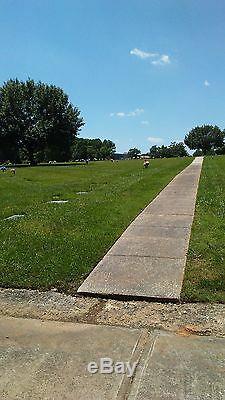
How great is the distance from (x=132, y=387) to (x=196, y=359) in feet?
1.85

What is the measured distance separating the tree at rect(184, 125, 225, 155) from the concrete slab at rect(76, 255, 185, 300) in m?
124

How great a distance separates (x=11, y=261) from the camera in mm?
5023

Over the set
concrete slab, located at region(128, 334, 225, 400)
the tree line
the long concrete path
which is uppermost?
the tree line

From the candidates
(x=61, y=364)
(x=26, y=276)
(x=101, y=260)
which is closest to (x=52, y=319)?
(x=61, y=364)

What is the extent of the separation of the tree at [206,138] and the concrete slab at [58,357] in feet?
414

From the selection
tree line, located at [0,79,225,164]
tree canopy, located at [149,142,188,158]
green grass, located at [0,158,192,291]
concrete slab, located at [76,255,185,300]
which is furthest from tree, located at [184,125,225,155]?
concrete slab, located at [76,255,185,300]

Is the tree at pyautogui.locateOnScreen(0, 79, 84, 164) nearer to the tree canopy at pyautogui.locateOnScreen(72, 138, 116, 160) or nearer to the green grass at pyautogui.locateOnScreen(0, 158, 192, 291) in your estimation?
the green grass at pyautogui.locateOnScreen(0, 158, 192, 291)

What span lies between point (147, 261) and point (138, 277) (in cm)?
59

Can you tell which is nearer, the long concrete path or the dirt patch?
the dirt patch

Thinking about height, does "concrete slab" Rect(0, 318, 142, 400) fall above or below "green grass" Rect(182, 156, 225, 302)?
below

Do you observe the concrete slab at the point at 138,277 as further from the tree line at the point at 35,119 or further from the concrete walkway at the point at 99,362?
the tree line at the point at 35,119

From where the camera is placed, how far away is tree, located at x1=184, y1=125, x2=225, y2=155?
413 feet

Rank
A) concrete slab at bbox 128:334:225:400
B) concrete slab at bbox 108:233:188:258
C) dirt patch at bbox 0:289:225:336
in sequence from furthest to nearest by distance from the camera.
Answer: concrete slab at bbox 108:233:188:258
dirt patch at bbox 0:289:225:336
concrete slab at bbox 128:334:225:400

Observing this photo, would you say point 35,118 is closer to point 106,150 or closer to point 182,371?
point 182,371
